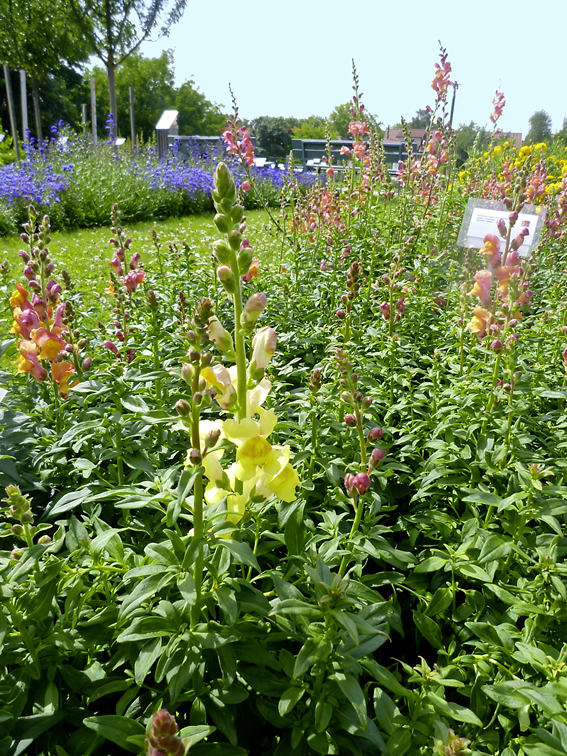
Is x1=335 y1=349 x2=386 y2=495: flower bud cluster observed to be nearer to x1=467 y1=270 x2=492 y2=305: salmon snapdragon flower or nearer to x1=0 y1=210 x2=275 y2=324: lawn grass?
x1=467 y1=270 x2=492 y2=305: salmon snapdragon flower

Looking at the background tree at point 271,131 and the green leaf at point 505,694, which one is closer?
the green leaf at point 505,694

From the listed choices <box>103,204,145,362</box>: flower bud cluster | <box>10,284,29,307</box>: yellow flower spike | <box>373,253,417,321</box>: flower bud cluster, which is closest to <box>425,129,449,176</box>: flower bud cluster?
<box>373,253,417,321</box>: flower bud cluster

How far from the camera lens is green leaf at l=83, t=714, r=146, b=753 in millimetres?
1281

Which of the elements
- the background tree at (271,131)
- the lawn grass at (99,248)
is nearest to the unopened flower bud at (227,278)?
the lawn grass at (99,248)

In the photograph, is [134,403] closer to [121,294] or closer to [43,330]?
[43,330]

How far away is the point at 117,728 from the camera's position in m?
→ 1.30

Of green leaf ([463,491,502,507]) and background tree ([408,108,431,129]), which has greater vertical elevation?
background tree ([408,108,431,129])

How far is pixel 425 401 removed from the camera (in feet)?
9.35

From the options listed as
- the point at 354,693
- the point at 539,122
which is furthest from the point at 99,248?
the point at 539,122

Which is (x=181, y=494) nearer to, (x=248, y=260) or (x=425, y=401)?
(x=248, y=260)

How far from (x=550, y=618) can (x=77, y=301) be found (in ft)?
12.4

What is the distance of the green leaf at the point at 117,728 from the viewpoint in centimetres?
128

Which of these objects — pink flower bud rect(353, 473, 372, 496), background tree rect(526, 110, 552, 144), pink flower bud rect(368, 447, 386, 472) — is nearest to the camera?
pink flower bud rect(353, 473, 372, 496)

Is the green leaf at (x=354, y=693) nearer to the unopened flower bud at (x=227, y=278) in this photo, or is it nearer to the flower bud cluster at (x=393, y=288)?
the unopened flower bud at (x=227, y=278)
